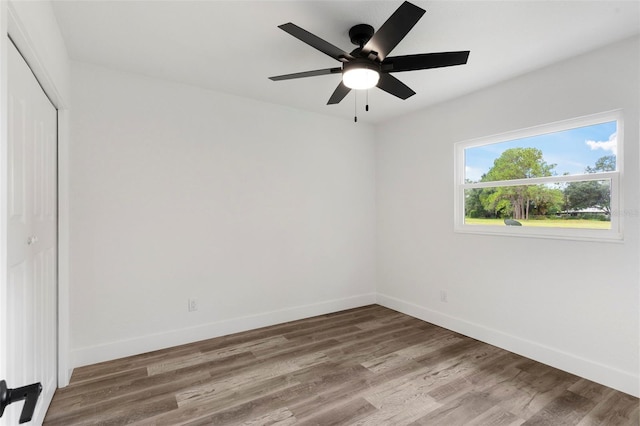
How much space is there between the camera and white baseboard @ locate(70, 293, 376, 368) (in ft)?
8.71

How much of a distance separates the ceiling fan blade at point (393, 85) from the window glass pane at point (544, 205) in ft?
5.03

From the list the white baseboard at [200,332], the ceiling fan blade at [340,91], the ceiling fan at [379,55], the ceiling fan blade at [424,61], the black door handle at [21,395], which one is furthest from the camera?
the white baseboard at [200,332]

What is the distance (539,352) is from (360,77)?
9.03 feet

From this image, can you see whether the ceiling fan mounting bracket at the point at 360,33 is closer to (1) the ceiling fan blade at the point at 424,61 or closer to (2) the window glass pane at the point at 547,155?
(1) the ceiling fan blade at the point at 424,61

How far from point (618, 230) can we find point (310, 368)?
260 centimetres

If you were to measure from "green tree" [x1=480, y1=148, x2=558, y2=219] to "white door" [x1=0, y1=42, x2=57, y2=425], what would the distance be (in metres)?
3.56

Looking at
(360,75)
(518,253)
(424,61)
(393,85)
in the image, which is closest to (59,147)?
(360,75)

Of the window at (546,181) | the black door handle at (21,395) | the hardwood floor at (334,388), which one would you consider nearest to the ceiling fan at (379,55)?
the window at (546,181)

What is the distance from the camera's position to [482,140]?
3.22m

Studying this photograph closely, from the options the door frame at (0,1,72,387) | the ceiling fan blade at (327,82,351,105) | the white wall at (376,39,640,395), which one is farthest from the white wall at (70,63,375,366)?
the ceiling fan blade at (327,82,351,105)

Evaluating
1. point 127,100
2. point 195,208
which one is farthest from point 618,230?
point 127,100

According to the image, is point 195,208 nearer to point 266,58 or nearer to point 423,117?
point 266,58

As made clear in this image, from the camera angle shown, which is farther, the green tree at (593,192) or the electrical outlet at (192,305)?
the electrical outlet at (192,305)

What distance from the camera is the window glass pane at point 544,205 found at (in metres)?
2.47
